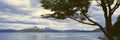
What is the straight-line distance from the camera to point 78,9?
20.8 meters

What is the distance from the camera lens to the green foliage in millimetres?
20422

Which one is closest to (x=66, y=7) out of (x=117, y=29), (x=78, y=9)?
(x=78, y=9)

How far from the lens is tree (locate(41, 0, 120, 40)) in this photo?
66.8ft

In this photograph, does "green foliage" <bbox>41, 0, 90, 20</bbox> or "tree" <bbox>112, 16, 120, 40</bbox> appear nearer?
"green foliage" <bbox>41, 0, 90, 20</bbox>

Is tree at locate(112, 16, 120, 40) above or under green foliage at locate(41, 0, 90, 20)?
under

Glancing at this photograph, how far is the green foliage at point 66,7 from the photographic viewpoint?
20422 millimetres

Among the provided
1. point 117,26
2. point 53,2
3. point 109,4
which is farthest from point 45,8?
point 117,26

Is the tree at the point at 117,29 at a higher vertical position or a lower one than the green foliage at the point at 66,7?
lower

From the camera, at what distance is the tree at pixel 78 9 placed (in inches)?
802

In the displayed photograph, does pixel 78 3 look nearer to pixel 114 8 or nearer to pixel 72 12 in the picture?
pixel 72 12

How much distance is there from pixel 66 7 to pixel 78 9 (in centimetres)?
84

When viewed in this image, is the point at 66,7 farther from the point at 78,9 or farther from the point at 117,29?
the point at 117,29

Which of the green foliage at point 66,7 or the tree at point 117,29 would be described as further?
the tree at point 117,29

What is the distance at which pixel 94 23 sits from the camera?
20750mm
